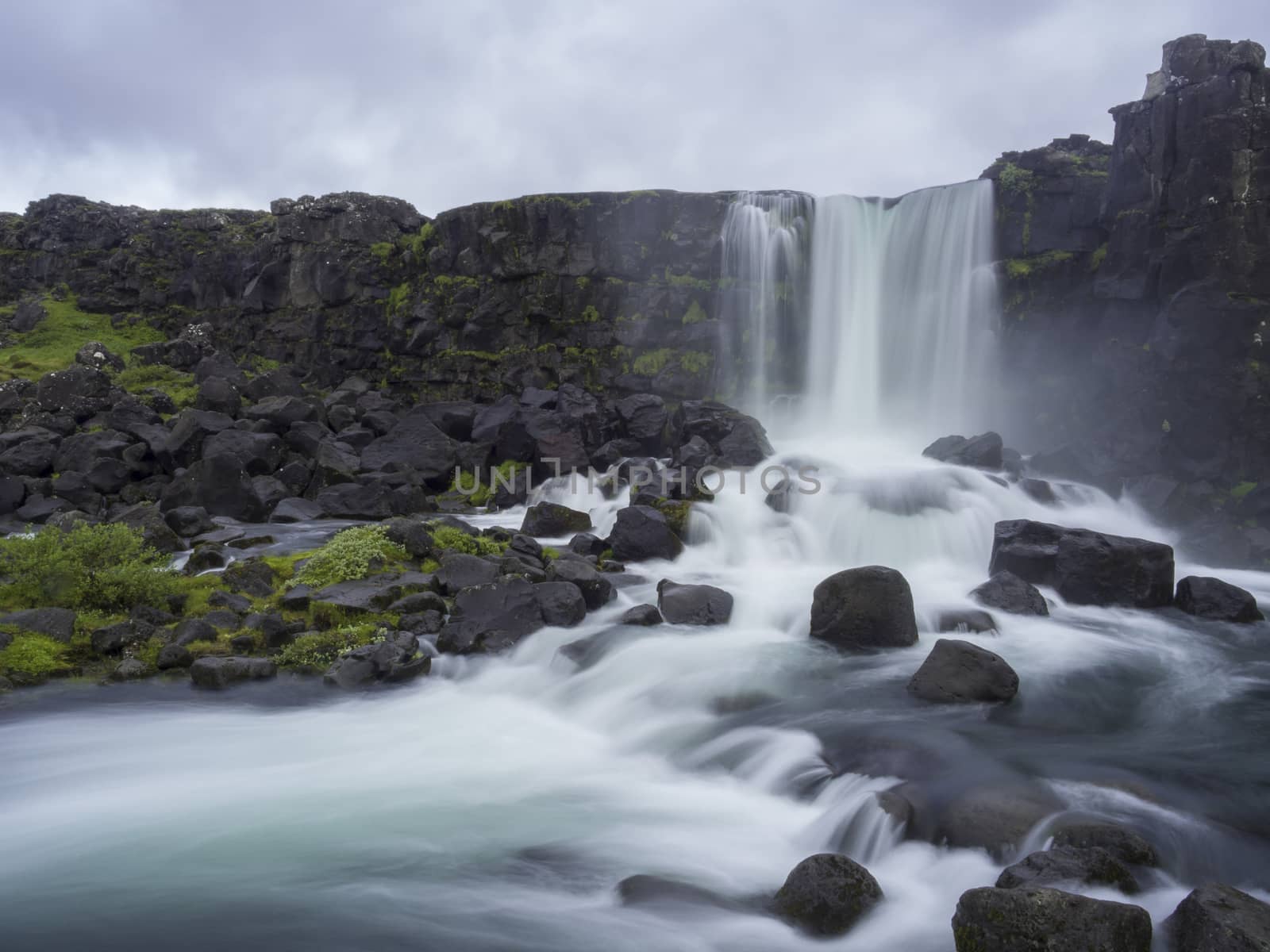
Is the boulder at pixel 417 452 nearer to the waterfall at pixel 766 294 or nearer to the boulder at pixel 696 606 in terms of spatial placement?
the waterfall at pixel 766 294

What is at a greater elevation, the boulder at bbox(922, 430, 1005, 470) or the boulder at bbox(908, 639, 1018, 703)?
the boulder at bbox(922, 430, 1005, 470)

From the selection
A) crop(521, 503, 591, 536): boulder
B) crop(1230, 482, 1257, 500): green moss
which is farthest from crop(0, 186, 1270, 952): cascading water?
crop(1230, 482, 1257, 500): green moss

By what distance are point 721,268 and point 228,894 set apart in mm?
30380

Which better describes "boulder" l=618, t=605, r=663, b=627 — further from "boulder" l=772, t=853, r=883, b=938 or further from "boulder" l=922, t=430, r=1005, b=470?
"boulder" l=922, t=430, r=1005, b=470

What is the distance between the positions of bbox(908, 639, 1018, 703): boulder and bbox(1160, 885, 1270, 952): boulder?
4946 mm

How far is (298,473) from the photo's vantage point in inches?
1013

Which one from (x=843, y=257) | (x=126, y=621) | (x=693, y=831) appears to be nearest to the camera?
(x=693, y=831)

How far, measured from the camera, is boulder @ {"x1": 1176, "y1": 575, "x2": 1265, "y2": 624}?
15359 mm

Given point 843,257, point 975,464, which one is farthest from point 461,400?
point 975,464

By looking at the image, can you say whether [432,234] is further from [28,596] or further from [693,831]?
[693,831]

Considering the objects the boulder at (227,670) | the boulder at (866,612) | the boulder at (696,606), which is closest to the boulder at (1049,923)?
the boulder at (866,612)

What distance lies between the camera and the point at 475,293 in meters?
37.3

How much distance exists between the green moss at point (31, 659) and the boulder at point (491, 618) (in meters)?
5.21

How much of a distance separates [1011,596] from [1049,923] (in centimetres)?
1067
